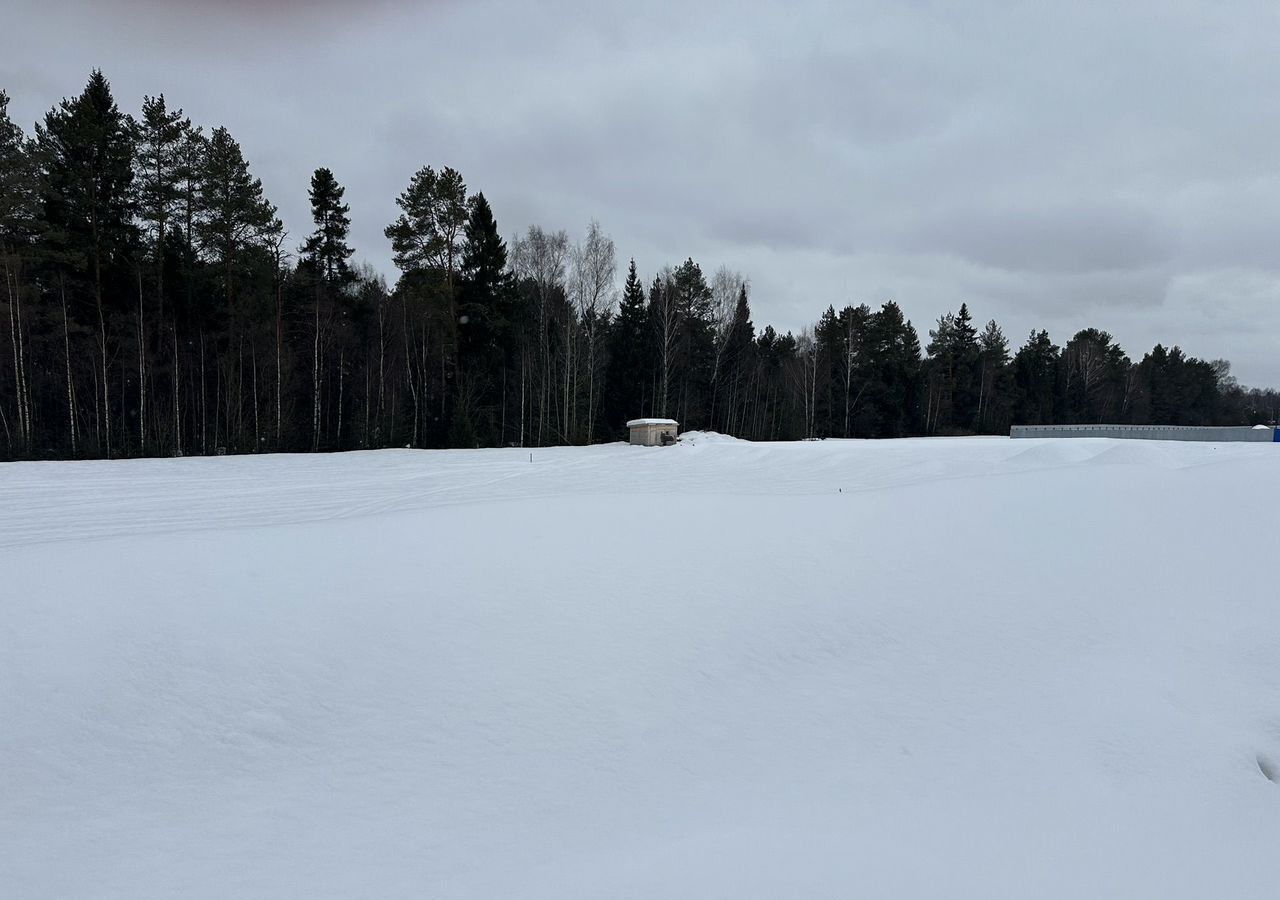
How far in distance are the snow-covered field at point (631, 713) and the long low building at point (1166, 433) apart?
23.0m

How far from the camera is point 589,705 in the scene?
3.64m

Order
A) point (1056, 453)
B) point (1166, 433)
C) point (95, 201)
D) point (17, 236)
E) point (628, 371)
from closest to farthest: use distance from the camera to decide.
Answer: point (1056, 453)
point (17, 236)
point (95, 201)
point (1166, 433)
point (628, 371)

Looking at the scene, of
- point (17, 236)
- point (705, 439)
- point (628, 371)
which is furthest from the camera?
point (628, 371)

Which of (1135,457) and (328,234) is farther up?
(328,234)

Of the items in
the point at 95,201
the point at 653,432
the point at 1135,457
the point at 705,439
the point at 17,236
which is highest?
the point at 95,201

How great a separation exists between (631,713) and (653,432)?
1989cm

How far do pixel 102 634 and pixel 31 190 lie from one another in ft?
76.2

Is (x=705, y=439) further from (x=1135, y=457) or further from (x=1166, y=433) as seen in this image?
(x=1166, y=433)

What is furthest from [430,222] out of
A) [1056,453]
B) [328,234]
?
[1056,453]

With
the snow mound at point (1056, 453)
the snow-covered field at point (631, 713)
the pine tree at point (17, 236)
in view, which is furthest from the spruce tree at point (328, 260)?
the snow mound at point (1056, 453)

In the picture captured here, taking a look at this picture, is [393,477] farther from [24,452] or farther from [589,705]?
[24,452]

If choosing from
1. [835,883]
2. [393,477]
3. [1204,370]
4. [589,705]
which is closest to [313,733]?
[589,705]

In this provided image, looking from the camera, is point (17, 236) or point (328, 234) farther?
point (328, 234)

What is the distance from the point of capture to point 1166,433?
991 inches
